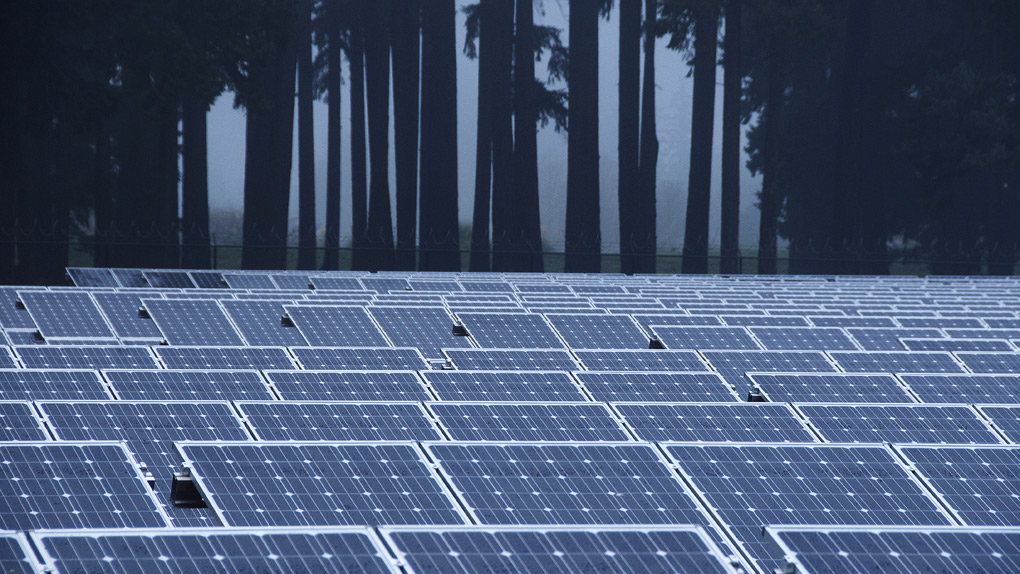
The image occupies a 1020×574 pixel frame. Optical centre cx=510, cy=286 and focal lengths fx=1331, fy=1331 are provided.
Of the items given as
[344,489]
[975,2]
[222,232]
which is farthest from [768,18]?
[344,489]

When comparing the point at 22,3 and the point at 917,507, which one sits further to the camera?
the point at 22,3

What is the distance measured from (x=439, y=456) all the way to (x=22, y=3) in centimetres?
3594

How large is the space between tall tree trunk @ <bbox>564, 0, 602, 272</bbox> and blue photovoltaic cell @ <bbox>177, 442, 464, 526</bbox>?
36643 mm

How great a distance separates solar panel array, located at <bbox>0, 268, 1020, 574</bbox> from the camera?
6.15 meters

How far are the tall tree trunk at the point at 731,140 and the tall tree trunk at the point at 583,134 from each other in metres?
4.32

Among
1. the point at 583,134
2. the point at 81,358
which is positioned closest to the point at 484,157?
the point at 583,134

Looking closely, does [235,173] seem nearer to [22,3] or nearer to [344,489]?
[22,3]

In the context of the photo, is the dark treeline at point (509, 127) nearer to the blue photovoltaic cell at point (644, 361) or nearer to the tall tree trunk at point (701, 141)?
the tall tree trunk at point (701, 141)

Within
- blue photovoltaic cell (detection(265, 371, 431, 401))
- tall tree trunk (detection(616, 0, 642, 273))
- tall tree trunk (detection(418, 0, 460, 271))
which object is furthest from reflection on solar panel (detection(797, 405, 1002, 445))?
tall tree trunk (detection(616, 0, 642, 273))

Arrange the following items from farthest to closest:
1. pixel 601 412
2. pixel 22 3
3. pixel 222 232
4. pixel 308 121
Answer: pixel 308 121 → pixel 222 232 → pixel 22 3 → pixel 601 412

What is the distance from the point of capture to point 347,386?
1203 centimetres

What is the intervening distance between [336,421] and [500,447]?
6.40 feet

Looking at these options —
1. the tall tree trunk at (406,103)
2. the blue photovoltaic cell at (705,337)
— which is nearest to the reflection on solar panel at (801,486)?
the blue photovoltaic cell at (705,337)

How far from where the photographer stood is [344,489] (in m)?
8.17
